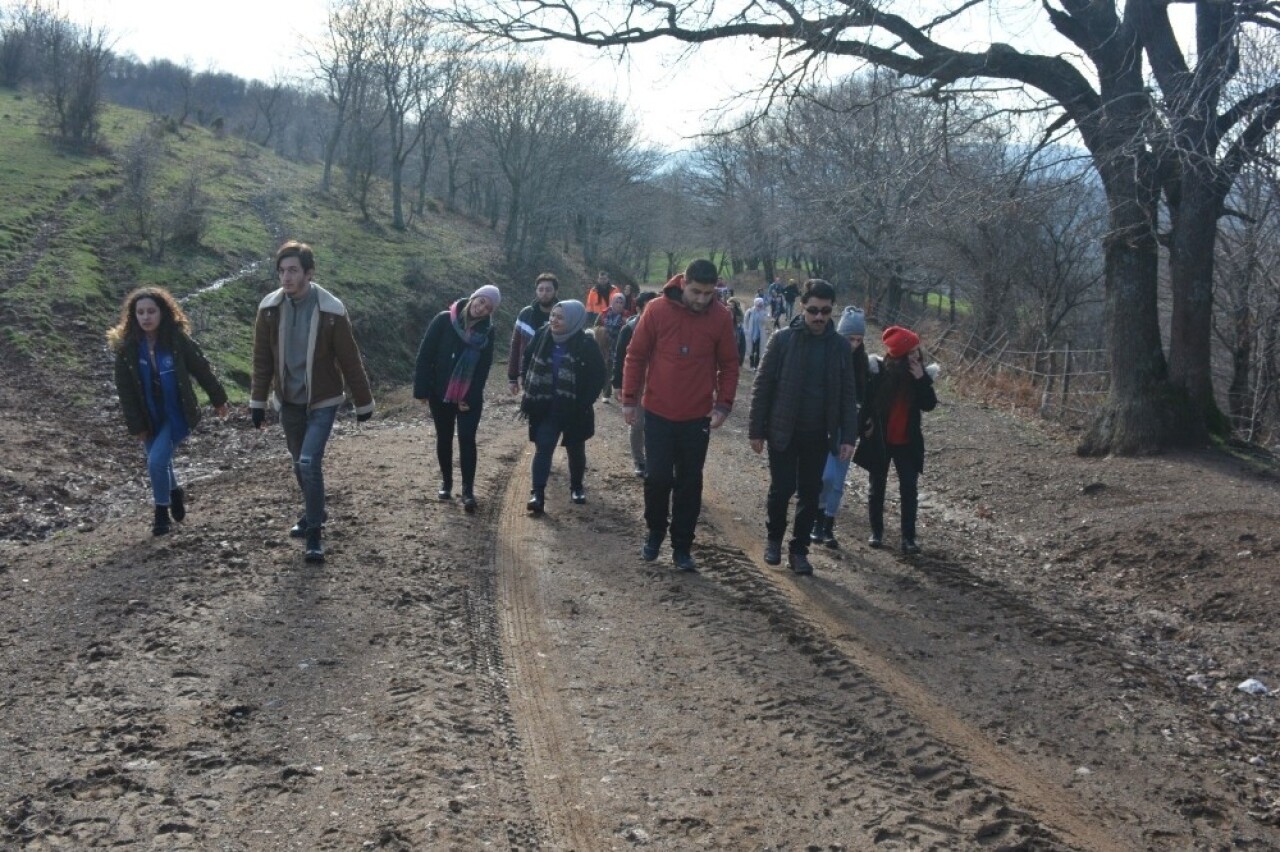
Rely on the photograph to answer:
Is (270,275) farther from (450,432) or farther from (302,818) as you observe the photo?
(302,818)

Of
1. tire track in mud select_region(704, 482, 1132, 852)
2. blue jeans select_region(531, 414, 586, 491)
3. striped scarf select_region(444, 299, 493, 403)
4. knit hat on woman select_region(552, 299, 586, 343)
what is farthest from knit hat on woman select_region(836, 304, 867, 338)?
striped scarf select_region(444, 299, 493, 403)

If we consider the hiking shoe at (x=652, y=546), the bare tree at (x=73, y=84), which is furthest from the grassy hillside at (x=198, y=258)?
the hiking shoe at (x=652, y=546)

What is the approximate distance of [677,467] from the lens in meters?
7.75

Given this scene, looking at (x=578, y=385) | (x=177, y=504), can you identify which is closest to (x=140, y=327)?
(x=177, y=504)

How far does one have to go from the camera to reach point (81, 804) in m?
4.20

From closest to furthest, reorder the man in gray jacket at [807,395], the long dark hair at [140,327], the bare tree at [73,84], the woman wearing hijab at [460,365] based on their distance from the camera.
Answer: the man in gray jacket at [807,395]
the long dark hair at [140,327]
the woman wearing hijab at [460,365]
the bare tree at [73,84]

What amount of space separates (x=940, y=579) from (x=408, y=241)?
3939cm

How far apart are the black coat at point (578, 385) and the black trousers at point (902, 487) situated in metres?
2.44

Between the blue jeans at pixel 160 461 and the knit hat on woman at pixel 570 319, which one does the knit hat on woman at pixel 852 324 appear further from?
the blue jeans at pixel 160 461

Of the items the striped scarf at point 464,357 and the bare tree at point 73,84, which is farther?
the bare tree at point 73,84

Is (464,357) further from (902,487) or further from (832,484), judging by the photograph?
(902,487)

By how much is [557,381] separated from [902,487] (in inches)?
118

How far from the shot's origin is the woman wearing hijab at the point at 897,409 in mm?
8453

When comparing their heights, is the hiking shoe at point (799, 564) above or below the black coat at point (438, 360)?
below
